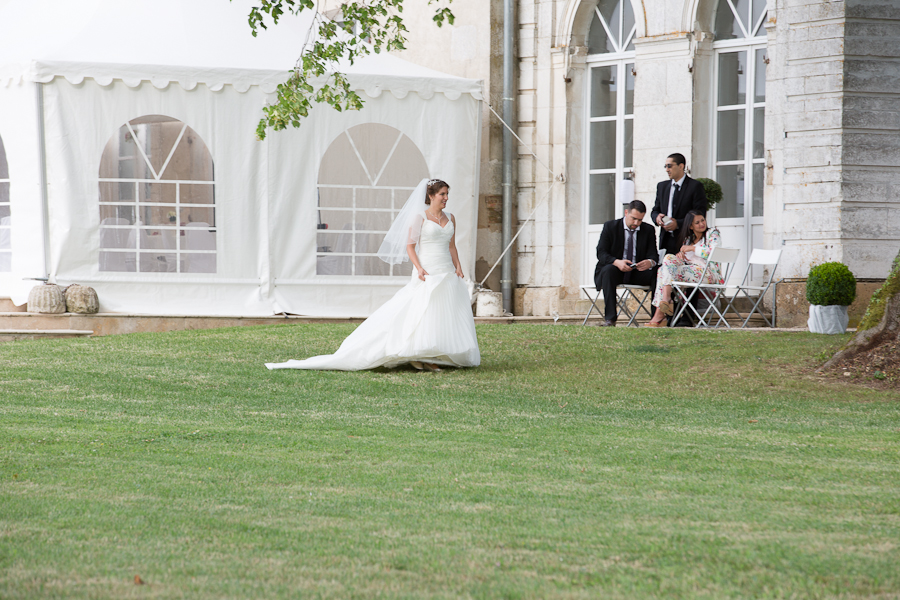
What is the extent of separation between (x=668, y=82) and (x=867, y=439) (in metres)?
8.74

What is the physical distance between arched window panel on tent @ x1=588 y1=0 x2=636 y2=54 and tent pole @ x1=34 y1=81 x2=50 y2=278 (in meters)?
7.23

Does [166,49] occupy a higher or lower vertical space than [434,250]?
higher

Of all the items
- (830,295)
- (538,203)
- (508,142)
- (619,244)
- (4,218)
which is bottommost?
(830,295)

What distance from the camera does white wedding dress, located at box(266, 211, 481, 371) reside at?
8.59 meters

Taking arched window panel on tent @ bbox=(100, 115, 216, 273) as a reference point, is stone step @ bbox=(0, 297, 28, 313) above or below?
below

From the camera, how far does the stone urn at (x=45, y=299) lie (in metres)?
12.3

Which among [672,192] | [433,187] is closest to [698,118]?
[672,192]

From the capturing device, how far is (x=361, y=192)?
542 inches

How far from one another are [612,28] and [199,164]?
5882 mm

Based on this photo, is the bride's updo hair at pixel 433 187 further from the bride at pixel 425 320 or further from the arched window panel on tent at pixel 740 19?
the arched window panel on tent at pixel 740 19

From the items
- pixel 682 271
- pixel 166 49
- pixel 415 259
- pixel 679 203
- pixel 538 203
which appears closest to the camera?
pixel 415 259

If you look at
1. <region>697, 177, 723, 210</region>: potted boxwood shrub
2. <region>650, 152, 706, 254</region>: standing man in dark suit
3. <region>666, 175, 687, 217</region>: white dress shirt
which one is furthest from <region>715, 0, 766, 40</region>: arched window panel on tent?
<region>666, 175, 687, 217</region>: white dress shirt

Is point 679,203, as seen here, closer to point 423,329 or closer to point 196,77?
point 423,329

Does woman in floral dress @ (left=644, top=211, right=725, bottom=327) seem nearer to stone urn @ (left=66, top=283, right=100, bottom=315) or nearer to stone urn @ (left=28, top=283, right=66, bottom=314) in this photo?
stone urn @ (left=66, top=283, right=100, bottom=315)
